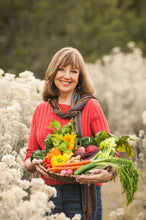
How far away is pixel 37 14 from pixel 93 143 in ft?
48.9

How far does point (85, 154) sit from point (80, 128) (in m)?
0.22

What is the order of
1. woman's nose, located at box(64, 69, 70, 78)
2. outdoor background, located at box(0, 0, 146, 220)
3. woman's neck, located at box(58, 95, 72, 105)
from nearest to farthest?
woman's nose, located at box(64, 69, 70, 78)
woman's neck, located at box(58, 95, 72, 105)
outdoor background, located at box(0, 0, 146, 220)

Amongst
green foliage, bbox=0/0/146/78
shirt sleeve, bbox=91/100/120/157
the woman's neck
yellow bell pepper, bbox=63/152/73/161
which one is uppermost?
green foliage, bbox=0/0/146/78

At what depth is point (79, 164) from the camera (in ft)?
10.5

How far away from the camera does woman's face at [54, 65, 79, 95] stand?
138 inches

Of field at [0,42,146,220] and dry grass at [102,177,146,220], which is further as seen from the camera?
dry grass at [102,177,146,220]

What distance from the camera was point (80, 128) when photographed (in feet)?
11.2

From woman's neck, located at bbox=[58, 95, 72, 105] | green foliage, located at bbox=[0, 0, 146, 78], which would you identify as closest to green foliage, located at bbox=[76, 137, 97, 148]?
woman's neck, located at bbox=[58, 95, 72, 105]

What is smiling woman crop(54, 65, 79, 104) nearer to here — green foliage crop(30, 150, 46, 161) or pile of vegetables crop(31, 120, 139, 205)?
pile of vegetables crop(31, 120, 139, 205)

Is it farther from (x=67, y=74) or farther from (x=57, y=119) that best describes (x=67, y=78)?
(x=57, y=119)

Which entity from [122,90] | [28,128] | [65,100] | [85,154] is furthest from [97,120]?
[122,90]

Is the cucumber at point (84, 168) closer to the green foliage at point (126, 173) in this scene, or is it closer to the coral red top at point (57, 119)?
the green foliage at point (126, 173)

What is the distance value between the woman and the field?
0.26m

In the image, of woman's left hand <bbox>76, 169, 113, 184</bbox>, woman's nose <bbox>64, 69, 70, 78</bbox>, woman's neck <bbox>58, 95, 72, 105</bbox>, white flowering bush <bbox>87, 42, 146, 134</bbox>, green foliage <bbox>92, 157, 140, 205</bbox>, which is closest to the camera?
woman's left hand <bbox>76, 169, 113, 184</bbox>
